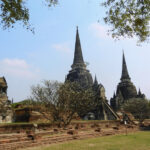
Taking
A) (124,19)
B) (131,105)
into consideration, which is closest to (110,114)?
(131,105)

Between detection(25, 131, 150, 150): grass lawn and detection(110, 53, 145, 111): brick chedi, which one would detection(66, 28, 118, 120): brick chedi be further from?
detection(25, 131, 150, 150): grass lawn

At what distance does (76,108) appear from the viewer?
731 inches

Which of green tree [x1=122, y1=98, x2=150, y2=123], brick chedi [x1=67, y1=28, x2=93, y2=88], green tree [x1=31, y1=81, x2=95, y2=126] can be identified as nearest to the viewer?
green tree [x1=31, y1=81, x2=95, y2=126]

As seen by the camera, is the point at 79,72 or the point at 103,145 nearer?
the point at 103,145

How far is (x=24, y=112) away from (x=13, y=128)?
→ 27.8 feet

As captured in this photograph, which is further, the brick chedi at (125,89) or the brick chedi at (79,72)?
the brick chedi at (125,89)

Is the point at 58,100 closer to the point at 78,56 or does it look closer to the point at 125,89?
the point at 78,56

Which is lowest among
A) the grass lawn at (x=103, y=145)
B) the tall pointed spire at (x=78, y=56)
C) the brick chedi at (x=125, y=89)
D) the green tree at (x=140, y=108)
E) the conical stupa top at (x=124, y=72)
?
the grass lawn at (x=103, y=145)

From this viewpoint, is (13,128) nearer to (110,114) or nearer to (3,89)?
(3,89)

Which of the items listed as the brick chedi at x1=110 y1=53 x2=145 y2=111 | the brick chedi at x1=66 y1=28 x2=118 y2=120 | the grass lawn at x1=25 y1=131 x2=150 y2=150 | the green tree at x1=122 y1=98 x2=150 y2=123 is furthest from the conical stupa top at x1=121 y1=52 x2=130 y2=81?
the grass lawn at x1=25 y1=131 x2=150 y2=150

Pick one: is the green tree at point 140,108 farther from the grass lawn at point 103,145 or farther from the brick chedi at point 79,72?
the grass lawn at point 103,145

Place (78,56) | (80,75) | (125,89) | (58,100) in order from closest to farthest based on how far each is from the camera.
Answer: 1. (58,100)
2. (80,75)
3. (78,56)
4. (125,89)

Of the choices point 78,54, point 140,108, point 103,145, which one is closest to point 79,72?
point 78,54

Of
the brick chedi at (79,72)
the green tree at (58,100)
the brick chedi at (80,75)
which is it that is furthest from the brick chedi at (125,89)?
the green tree at (58,100)
